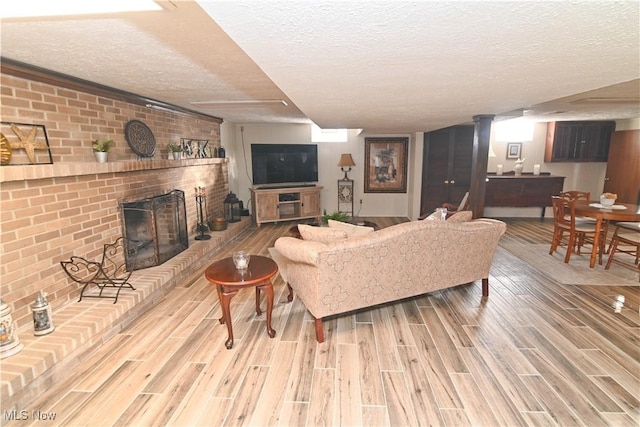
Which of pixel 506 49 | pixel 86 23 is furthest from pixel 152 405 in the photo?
pixel 506 49

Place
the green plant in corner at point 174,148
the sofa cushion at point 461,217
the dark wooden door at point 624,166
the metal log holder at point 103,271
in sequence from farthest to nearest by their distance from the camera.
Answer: the dark wooden door at point 624,166
the green plant in corner at point 174,148
the sofa cushion at point 461,217
the metal log holder at point 103,271

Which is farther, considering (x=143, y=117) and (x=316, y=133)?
(x=316, y=133)

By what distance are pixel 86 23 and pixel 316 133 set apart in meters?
5.68

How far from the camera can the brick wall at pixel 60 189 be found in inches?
87.6

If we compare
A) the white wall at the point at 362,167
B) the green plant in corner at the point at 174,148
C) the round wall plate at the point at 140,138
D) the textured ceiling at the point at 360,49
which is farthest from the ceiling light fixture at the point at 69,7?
the white wall at the point at 362,167

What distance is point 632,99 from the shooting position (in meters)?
3.83

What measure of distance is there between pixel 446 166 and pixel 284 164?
11.2 feet

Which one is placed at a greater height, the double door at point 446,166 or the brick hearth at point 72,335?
the double door at point 446,166

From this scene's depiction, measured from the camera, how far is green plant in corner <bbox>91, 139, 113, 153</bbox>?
296 centimetres

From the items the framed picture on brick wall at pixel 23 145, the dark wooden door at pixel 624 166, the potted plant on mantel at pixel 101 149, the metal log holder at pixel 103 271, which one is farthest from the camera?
the dark wooden door at pixel 624 166

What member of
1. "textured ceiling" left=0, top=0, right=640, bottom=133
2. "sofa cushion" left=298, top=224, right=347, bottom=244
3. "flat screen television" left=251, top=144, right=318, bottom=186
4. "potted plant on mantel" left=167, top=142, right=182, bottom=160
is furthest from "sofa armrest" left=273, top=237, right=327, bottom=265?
"flat screen television" left=251, top=144, right=318, bottom=186

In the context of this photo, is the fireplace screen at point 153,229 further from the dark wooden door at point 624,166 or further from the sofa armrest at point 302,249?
the dark wooden door at point 624,166

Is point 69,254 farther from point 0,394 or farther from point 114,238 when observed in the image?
point 0,394

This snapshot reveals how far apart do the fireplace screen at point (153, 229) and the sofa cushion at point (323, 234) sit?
188 centimetres
